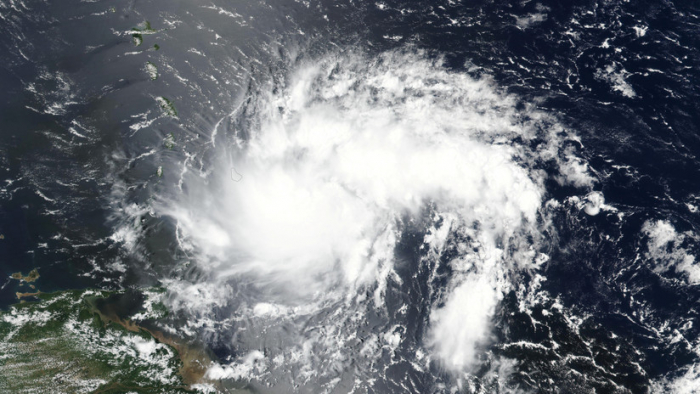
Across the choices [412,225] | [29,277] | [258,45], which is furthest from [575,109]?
[29,277]

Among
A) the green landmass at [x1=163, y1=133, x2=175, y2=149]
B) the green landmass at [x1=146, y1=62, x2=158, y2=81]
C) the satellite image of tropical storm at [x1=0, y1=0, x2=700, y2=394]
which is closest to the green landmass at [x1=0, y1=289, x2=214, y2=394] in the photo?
the satellite image of tropical storm at [x1=0, y1=0, x2=700, y2=394]

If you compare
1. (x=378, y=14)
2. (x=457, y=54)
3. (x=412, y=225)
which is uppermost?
(x=378, y=14)

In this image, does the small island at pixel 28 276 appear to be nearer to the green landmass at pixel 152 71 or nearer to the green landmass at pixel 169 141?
the green landmass at pixel 169 141

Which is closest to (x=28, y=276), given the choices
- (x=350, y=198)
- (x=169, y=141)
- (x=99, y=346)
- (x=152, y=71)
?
(x=99, y=346)

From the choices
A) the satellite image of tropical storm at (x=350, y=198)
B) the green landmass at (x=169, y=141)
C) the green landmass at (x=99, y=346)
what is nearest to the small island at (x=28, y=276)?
the satellite image of tropical storm at (x=350, y=198)

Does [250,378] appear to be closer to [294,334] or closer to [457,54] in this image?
[294,334]
